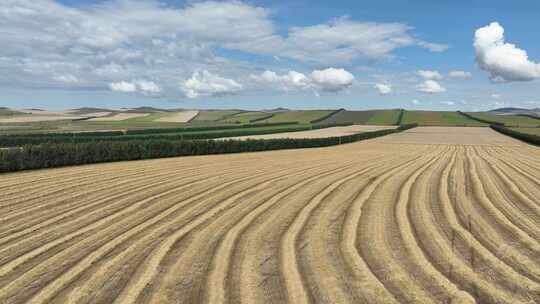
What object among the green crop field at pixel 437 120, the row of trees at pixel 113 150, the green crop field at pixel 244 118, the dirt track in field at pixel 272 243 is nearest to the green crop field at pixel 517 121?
the green crop field at pixel 437 120

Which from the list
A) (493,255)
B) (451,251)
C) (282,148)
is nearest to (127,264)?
(451,251)

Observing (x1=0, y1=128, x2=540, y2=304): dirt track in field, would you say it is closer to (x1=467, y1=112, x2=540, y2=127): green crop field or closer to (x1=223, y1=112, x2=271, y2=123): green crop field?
(x1=223, y1=112, x2=271, y2=123): green crop field

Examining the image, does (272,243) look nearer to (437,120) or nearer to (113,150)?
(113,150)

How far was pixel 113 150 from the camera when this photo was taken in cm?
3075

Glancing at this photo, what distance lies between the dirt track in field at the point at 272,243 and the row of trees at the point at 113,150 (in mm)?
8026

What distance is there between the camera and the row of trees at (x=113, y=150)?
2439 centimetres

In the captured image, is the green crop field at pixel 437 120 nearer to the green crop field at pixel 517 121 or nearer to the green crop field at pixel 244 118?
the green crop field at pixel 517 121

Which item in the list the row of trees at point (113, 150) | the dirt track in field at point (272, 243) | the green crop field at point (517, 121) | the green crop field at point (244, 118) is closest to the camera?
the dirt track in field at point (272, 243)

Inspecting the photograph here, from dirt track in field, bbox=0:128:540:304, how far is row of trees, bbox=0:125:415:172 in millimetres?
8026

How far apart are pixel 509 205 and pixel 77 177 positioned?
20413mm

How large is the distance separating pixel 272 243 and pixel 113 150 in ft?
82.5

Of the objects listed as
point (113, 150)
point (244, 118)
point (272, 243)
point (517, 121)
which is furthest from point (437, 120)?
point (272, 243)

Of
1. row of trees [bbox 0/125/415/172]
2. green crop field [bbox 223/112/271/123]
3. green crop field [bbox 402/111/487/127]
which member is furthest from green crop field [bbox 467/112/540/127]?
row of trees [bbox 0/125/415/172]

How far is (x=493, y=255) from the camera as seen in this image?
8383 mm
